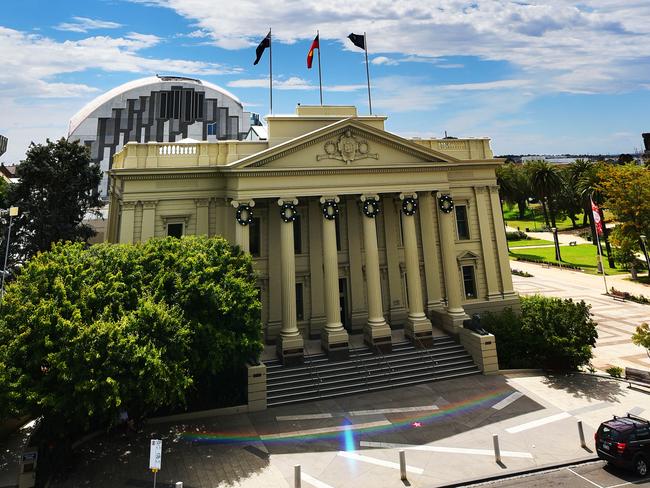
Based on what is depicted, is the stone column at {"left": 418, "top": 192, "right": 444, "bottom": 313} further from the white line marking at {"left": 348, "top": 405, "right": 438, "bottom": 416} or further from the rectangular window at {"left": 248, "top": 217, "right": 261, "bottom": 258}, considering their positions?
the rectangular window at {"left": 248, "top": 217, "right": 261, "bottom": 258}

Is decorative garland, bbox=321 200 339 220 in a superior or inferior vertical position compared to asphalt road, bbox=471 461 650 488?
superior

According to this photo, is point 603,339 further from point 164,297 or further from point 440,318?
point 164,297

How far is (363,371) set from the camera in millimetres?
23375

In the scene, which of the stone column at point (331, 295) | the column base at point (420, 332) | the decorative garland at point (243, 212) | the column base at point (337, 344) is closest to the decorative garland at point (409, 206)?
the stone column at point (331, 295)

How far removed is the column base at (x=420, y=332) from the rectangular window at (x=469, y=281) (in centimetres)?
662

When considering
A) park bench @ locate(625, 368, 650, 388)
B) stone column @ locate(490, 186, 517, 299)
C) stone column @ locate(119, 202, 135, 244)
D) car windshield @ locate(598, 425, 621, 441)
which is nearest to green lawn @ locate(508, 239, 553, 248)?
stone column @ locate(490, 186, 517, 299)

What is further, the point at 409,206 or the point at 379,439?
the point at 409,206

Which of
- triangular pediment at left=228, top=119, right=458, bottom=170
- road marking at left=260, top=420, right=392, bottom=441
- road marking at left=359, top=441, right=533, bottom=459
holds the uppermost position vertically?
triangular pediment at left=228, top=119, right=458, bottom=170

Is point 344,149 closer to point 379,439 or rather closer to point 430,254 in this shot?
point 430,254

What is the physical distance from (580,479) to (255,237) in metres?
21.6

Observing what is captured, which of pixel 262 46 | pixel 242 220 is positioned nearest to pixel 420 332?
pixel 242 220

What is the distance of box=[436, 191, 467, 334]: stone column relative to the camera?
27109mm

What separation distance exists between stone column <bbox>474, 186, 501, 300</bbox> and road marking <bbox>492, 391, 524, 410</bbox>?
33.7 feet

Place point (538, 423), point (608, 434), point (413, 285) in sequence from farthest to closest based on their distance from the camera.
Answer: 1. point (413, 285)
2. point (538, 423)
3. point (608, 434)
